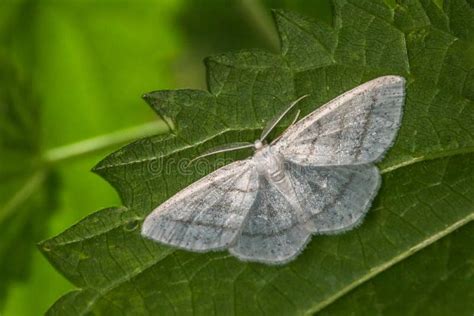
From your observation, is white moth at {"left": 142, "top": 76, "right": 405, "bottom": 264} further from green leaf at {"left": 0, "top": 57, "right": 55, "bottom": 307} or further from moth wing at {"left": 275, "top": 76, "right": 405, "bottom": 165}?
green leaf at {"left": 0, "top": 57, "right": 55, "bottom": 307}

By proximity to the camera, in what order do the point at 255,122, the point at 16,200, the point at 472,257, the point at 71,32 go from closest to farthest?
the point at 472,257 → the point at 255,122 → the point at 16,200 → the point at 71,32

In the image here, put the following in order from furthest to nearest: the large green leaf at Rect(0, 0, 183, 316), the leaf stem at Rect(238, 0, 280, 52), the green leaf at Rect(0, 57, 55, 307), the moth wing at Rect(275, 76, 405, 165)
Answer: the leaf stem at Rect(238, 0, 280, 52), the large green leaf at Rect(0, 0, 183, 316), the green leaf at Rect(0, 57, 55, 307), the moth wing at Rect(275, 76, 405, 165)

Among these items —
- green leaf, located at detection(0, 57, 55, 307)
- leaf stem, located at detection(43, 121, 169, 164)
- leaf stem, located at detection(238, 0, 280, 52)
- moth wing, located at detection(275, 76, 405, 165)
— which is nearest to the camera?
moth wing, located at detection(275, 76, 405, 165)

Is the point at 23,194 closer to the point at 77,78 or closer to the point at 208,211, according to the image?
the point at 77,78

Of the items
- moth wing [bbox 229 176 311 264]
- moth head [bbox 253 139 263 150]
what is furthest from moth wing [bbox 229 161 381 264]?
moth head [bbox 253 139 263 150]

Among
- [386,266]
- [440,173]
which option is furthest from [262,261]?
[440,173]

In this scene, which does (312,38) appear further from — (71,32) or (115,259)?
(71,32)

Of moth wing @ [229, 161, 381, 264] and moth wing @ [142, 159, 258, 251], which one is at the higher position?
moth wing @ [142, 159, 258, 251]
